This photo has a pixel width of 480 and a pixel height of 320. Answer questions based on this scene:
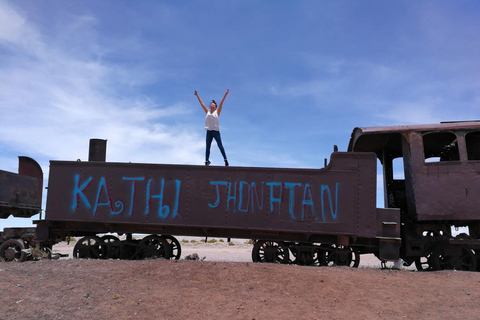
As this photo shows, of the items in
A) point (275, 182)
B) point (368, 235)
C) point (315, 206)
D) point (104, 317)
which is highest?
point (275, 182)

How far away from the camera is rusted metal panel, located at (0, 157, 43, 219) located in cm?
1179

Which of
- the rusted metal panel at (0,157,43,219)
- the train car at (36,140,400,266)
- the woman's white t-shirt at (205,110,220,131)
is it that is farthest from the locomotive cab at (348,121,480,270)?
the rusted metal panel at (0,157,43,219)

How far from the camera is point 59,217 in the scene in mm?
10180

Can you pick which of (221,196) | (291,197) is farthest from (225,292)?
(291,197)

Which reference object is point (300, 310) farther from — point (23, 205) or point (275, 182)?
point (23, 205)

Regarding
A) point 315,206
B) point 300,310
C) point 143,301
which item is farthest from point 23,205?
point 300,310

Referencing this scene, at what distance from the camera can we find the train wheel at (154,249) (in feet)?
33.4

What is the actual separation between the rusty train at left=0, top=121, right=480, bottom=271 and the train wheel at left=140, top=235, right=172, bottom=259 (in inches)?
1.0

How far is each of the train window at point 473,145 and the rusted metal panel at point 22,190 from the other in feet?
44.5

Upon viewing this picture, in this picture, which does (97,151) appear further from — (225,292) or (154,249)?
(225,292)

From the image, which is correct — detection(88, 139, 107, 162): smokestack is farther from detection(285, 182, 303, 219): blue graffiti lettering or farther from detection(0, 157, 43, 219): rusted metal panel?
detection(285, 182, 303, 219): blue graffiti lettering

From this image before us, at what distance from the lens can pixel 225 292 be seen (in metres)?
7.12

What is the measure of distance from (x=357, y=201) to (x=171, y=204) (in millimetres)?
4648

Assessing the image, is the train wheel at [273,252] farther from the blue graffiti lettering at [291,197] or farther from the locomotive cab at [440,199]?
the locomotive cab at [440,199]
